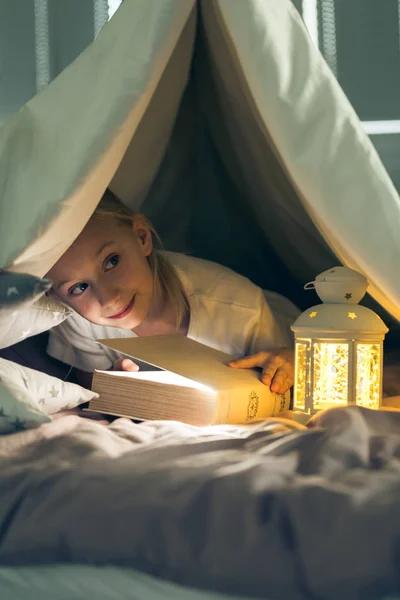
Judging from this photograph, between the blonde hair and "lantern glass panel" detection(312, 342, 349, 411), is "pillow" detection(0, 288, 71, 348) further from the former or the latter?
"lantern glass panel" detection(312, 342, 349, 411)

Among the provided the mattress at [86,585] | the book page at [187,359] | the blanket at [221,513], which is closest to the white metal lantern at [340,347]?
the book page at [187,359]

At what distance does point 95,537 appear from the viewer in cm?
62

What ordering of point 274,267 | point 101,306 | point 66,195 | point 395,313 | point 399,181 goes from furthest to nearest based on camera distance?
1. point 399,181
2. point 274,267
3. point 101,306
4. point 395,313
5. point 66,195

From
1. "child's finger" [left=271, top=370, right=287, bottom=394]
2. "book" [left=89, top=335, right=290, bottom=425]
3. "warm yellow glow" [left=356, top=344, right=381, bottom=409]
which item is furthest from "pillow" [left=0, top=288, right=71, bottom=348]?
"warm yellow glow" [left=356, top=344, right=381, bottom=409]

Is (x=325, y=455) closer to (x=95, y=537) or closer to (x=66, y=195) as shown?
(x=95, y=537)

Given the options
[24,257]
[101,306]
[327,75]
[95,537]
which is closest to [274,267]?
[101,306]

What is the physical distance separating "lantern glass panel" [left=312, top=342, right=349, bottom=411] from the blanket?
0.69 ft

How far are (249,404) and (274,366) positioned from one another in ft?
0.35

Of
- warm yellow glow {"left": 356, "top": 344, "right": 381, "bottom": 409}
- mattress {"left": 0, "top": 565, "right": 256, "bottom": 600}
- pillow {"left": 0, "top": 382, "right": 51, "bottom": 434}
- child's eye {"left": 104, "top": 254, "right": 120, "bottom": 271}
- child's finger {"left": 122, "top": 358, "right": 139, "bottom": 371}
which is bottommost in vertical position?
mattress {"left": 0, "top": 565, "right": 256, "bottom": 600}

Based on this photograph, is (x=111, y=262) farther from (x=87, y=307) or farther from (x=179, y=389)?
(x=179, y=389)

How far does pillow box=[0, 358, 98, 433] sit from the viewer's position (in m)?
→ 0.91

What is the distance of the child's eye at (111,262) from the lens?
49.8 inches

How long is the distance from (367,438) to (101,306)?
0.57m

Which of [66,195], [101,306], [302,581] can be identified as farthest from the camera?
[101,306]
